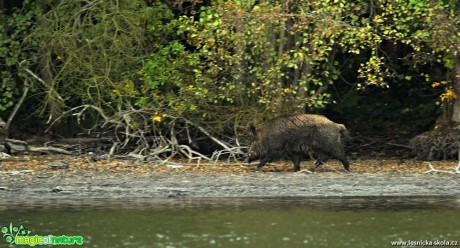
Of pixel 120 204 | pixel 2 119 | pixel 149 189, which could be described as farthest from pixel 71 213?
pixel 2 119

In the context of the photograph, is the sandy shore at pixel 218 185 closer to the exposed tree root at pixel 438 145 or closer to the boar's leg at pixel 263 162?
the boar's leg at pixel 263 162

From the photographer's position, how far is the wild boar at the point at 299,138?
60.7 feet

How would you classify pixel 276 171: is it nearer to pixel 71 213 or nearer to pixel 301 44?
pixel 301 44

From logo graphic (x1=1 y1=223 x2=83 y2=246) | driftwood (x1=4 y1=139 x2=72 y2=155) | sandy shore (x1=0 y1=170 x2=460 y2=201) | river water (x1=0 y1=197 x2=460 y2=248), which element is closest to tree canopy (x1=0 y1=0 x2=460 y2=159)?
driftwood (x1=4 y1=139 x2=72 y2=155)

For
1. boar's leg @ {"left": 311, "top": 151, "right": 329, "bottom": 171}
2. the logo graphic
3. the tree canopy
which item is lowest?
the logo graphic

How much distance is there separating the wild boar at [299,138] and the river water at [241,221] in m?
2.55

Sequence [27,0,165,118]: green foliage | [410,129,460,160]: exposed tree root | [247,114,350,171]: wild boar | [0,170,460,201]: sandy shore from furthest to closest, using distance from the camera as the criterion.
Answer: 1. [410,129,460,160]: exposed tree root
2. [27,0,165,118]: green foliage
3. [247,114,350,171]: wild boar
4. [0,170,460,201]: sandy shore

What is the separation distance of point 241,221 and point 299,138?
4.98 meters

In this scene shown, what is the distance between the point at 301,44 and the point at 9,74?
5966 mm

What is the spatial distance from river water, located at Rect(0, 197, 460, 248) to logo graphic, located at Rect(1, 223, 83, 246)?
0.30 ft


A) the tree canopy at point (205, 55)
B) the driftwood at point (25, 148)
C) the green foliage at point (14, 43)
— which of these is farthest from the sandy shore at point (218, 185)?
the green foliage at point (14, 43)

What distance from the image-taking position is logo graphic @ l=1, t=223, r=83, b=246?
12.5 m

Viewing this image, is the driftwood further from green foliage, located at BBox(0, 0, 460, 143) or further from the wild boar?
the wild boar

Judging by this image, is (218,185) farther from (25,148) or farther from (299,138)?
(25,148)
